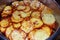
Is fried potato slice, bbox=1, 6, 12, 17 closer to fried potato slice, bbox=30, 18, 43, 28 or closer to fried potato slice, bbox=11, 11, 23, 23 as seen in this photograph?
fried potato slice, bbox=11, 11, 23, 23

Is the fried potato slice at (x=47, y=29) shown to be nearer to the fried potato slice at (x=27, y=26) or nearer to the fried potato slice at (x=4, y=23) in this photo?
the fried potato slice at (x=27, y=26)

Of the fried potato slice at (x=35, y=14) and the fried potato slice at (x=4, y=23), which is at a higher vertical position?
the fried potato slice at (x=35, y=14)

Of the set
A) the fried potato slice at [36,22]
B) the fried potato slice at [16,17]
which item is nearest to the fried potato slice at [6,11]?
the fried potato slice at [16,17]

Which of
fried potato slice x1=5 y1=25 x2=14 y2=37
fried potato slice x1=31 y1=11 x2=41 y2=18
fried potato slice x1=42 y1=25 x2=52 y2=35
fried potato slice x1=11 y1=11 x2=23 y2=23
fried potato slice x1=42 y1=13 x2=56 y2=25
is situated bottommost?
fried potato slice x1=5 y1=25 x2=14 y2=37

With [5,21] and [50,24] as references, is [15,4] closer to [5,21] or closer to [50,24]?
[5,21]

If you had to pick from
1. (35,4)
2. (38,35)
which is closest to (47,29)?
(38,35)

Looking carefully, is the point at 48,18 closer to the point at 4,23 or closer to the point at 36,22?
the point at 36,22

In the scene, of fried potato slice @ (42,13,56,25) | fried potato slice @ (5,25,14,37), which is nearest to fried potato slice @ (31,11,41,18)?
fried potato slice @ (42,13,56,25)

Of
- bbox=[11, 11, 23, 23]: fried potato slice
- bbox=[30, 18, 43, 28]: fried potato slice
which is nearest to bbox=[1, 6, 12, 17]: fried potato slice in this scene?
bbox=[11, 11, 23, 23]: fried potato slice

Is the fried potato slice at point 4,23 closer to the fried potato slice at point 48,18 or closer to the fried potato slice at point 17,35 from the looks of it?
the fried potato slice at point 17,35

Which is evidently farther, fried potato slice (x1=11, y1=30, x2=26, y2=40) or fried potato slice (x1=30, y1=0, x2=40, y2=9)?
fried potato slice (x1=30, y1=0, x2=40, y2=9)

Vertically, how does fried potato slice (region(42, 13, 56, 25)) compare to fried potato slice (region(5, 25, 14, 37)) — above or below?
above

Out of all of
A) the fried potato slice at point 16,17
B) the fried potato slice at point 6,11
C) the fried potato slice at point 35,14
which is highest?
the fried potato slice at point 35,14

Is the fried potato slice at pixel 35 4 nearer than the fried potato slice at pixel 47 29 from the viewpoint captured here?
No
